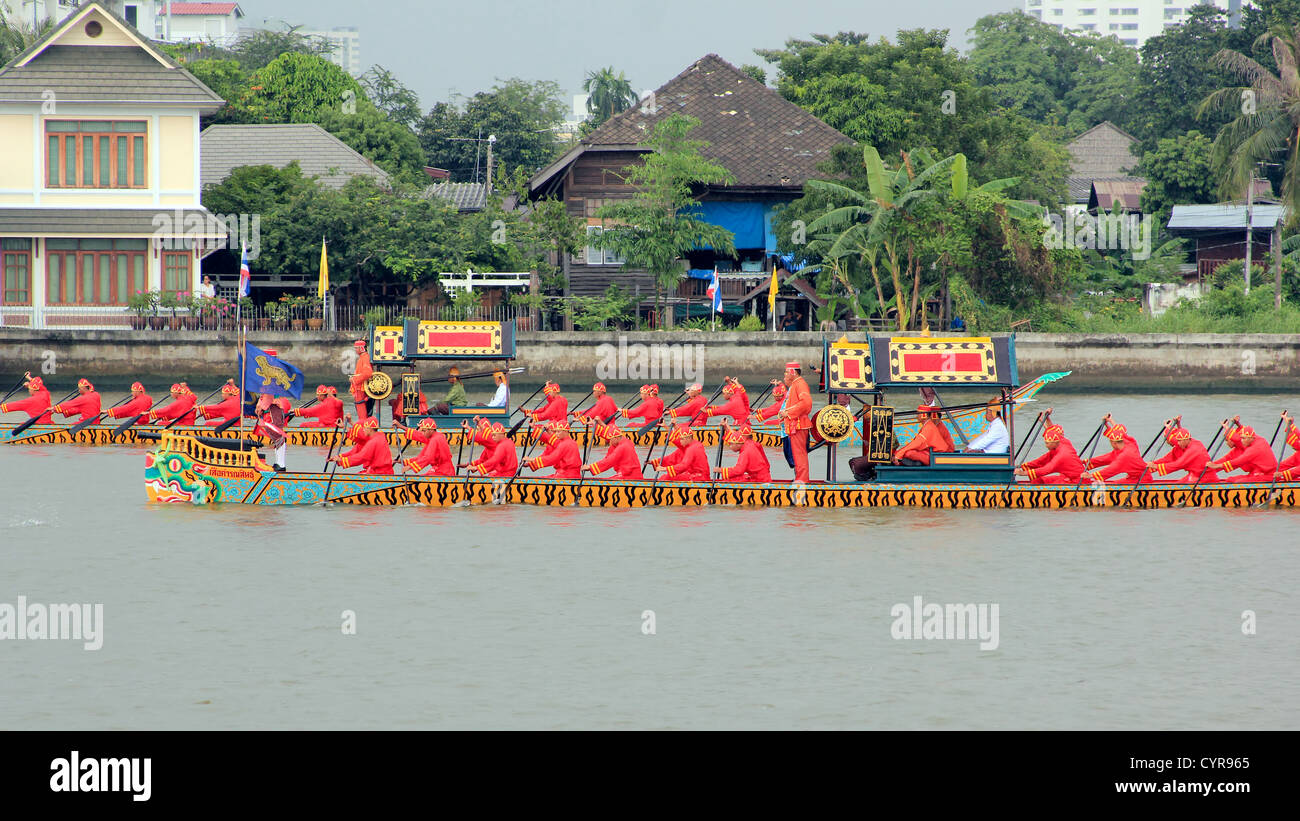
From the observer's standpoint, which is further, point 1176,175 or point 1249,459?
point 1176,175

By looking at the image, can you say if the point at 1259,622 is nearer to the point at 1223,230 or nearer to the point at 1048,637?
the point at 1048,637

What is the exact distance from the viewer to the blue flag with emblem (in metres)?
23.5

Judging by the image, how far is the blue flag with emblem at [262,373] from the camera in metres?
23.5

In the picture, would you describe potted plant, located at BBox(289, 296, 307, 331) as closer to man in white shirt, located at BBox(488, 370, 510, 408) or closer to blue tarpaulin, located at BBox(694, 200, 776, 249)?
blue tarpaulin, located at BBox(694, 200, 776, 249)

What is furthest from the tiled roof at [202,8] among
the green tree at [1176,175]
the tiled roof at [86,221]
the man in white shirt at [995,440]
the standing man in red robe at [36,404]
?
the man in white shirt at [995,440]

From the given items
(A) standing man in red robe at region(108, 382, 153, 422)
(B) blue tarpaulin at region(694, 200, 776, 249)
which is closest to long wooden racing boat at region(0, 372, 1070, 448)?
(A) standing man in red robe at region(108, 382, 153, 422)

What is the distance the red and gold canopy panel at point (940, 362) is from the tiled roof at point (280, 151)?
104 ft

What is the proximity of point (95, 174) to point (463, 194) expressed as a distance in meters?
18.6

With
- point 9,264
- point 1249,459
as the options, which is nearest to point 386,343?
point 1249,459

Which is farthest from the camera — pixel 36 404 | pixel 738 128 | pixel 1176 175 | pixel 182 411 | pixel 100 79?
pixel 1176 175

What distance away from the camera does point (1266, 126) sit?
44.4m

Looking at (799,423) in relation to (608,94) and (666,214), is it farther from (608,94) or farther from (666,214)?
(608,94)

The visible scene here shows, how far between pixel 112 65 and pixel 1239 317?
32.2 meters

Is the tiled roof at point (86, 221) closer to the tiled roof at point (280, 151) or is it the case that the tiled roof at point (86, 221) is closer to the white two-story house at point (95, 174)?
the white two-story house at point (95, 174)
